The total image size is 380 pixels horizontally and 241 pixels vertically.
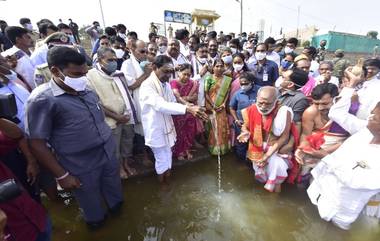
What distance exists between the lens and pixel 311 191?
10.6ft

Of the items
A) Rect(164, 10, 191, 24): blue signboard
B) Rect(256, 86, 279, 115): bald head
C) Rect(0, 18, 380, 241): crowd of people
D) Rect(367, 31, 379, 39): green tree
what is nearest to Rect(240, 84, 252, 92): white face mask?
Rect(0, 18, 380, 241): crowd of people

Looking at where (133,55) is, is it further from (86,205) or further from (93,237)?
(93,237)

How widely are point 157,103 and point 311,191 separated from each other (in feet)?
8.26

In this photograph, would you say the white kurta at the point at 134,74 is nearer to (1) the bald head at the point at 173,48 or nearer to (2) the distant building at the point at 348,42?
(1) the bald head at the point at 173,48

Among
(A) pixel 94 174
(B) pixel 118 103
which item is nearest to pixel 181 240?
(A) pixel 94 174

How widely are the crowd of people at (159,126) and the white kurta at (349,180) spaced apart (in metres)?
0.01

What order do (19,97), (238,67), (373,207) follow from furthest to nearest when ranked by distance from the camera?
(238,67), (373,207), (19,97)

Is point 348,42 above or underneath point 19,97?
above

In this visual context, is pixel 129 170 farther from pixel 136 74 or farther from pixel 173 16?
pixel 173 16

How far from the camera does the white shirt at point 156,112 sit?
3277 millimetres

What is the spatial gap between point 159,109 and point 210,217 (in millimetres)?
1698

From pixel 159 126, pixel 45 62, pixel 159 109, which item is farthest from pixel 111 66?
pixel 45 62

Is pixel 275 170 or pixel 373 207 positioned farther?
pixel 275 170

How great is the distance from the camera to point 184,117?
172 inches
